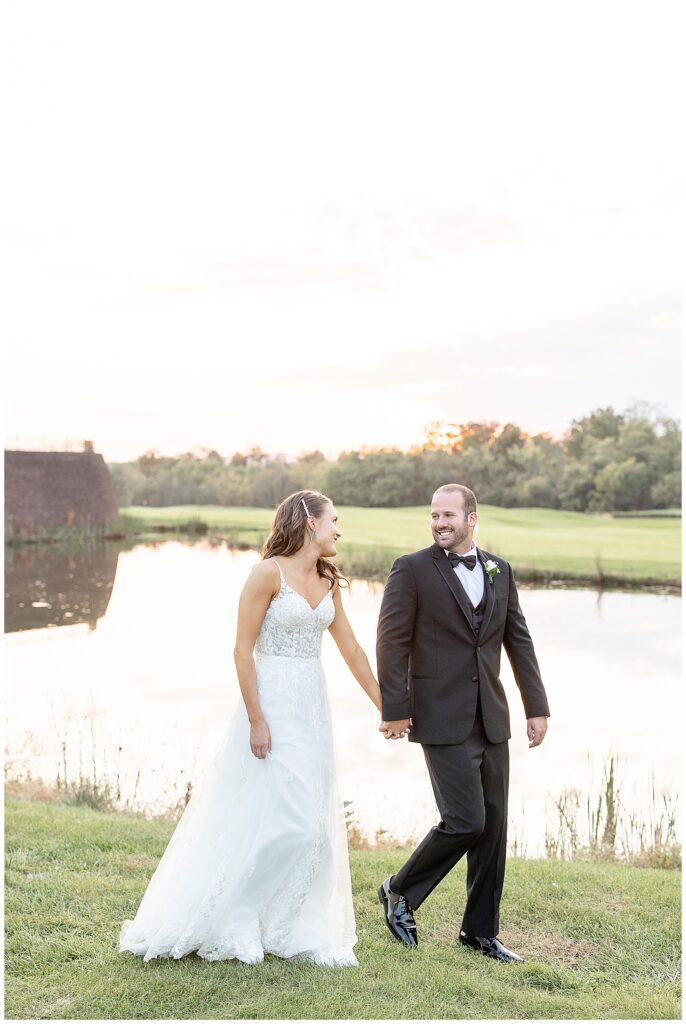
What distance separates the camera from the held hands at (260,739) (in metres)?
3.95

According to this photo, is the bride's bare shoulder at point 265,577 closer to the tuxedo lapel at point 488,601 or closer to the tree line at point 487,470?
the tuxedo lapel at point 488,601

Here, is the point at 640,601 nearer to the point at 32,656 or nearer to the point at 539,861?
the point at 32,656

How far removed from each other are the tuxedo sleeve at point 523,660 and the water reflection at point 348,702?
306 cm

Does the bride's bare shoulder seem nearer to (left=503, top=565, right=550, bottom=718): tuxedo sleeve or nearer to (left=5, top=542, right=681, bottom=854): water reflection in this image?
(left=503, top=565, right=550, bottom=718): tuxedo sleeve

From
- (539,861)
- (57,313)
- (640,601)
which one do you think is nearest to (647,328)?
(640,601)

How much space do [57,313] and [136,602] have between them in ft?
39.3

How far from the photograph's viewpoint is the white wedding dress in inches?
149

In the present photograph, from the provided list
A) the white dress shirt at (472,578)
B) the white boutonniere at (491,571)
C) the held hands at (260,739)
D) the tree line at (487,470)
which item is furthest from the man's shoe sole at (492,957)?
the tree line at (487,470)

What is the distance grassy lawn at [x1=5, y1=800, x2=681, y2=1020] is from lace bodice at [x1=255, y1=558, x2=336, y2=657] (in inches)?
50.7

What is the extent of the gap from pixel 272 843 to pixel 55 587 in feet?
86.5

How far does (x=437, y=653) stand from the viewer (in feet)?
13.6

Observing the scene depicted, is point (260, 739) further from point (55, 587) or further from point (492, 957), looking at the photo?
point (55, 587)

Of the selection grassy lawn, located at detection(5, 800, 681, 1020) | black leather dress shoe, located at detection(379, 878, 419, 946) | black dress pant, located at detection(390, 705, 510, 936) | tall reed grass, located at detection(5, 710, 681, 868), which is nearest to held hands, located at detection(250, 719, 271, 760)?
black dress pant, located at detection(390, 705, 510, 936)

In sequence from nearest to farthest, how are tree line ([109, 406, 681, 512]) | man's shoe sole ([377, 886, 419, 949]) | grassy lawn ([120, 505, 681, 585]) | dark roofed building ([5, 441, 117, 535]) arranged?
1. man's shoe sole ([377, 886, 419, 949])
2. grassy lawn ([120, 505, 681, 585])
3. dark roofed building ([5, 441, 117, 535])
4. tree line ([109, 406, 681, 512])
